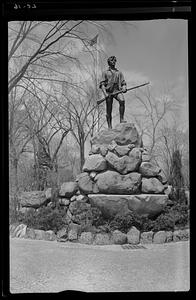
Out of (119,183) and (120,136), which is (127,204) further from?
(120,136)

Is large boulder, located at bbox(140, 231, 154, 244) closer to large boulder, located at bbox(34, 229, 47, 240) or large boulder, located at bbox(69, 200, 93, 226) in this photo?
large boulder, located at bbox(69, 200, 93, 226)

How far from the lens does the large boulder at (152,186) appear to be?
2.31 m

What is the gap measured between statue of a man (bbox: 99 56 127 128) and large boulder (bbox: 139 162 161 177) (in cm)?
30

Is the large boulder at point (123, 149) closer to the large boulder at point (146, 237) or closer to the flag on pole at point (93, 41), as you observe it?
the large boulder at point (146, 237)

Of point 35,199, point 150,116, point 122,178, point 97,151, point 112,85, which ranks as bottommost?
point 35,199

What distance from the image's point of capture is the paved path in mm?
2146

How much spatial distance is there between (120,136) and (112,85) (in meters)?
0.32

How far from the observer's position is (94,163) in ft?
7.61

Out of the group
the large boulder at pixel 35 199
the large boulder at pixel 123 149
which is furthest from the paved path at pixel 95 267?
the large boulder at pixel 123 149

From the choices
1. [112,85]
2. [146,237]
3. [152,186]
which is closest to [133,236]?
[146,237]

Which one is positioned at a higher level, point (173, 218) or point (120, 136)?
point (120, 136)

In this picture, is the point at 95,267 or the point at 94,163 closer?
the point at 95,267
